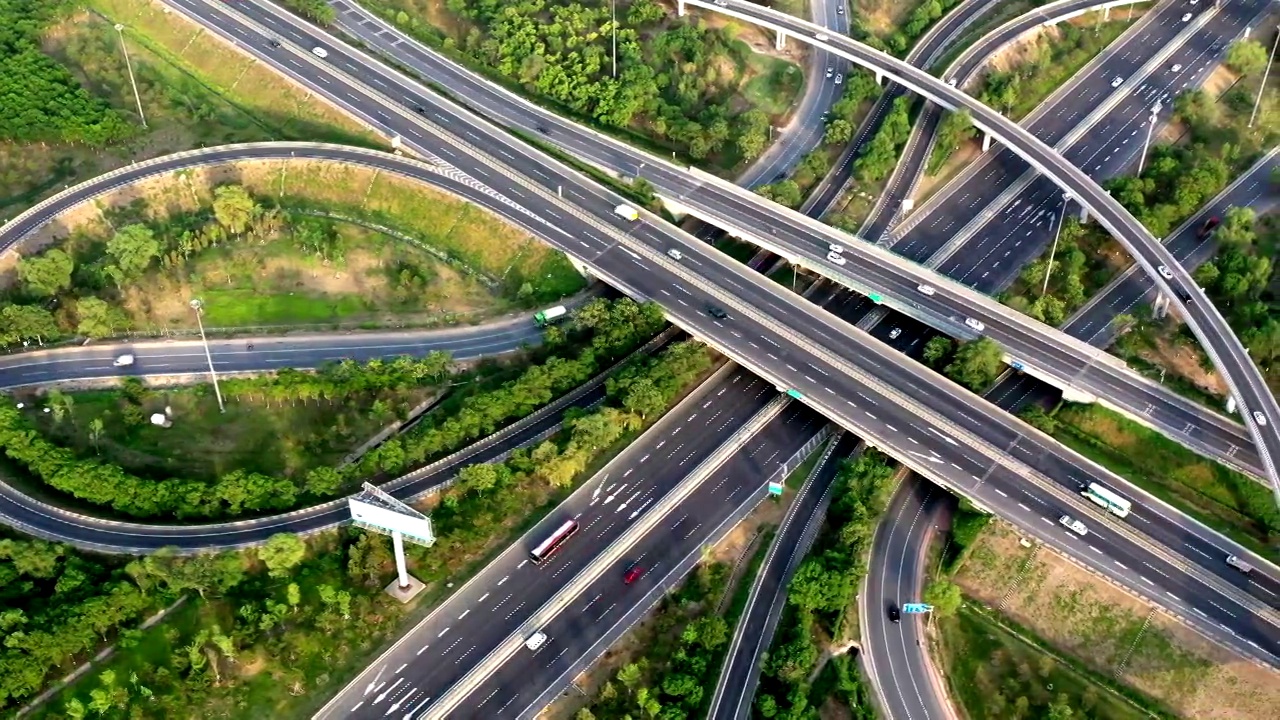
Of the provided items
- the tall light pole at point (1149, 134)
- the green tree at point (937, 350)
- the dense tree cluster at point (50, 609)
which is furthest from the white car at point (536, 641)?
the tall light pole at point (1149, 134)

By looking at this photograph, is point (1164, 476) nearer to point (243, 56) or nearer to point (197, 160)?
point (197, 160)

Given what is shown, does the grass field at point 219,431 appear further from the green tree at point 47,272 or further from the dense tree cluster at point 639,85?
the dense tree cluster at point 639,85

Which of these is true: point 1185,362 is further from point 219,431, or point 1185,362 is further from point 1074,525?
point 219,431

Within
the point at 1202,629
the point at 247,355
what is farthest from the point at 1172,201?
the point at 247,355

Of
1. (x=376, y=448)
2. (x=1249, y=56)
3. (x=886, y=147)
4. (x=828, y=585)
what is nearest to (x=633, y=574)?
(x=828, y=585)

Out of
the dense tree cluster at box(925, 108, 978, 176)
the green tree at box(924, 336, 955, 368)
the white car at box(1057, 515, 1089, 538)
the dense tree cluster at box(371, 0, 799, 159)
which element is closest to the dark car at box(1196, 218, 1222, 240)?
the dense tree cluster at box(925, 108, 978, 176)

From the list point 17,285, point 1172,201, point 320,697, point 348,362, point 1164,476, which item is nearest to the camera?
point 320,697
